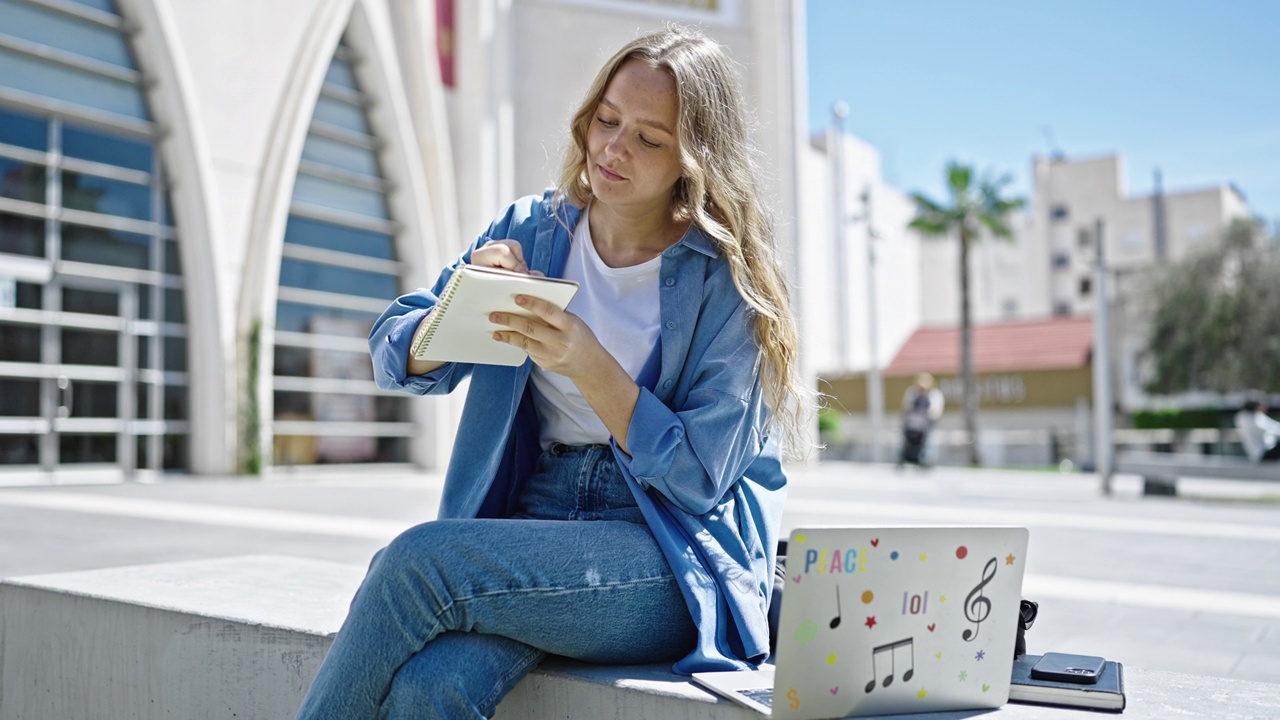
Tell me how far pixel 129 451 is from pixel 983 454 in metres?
24.5

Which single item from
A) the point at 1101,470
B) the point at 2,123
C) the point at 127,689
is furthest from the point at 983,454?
the point at 127,689

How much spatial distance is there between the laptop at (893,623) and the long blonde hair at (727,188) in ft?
1.72

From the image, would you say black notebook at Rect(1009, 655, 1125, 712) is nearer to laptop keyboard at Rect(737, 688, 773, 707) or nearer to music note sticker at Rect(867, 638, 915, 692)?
music note sticker at Rect(867, 638, 915, 692)

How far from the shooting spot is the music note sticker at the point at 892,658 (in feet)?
5.93

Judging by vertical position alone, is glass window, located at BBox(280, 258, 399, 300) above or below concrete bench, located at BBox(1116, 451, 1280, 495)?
above

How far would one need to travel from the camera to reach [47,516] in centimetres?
920

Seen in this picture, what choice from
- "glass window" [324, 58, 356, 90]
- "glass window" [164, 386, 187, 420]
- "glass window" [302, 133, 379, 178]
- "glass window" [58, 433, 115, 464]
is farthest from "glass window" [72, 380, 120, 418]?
"glass window" [324, 58, 356, 90]

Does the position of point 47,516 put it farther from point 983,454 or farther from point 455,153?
point 983,454

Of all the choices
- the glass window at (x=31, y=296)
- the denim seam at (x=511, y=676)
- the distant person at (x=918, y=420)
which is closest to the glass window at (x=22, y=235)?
the glass window at (x=31, y=296)

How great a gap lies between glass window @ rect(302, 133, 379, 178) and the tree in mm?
28087

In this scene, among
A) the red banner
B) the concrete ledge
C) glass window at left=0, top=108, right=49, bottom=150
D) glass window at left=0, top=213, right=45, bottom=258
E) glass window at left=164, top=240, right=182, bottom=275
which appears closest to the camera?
the concrete ledge

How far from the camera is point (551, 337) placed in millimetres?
1943

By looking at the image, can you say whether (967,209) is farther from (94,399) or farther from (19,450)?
(19,450)

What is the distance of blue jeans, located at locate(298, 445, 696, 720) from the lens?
6.00 ft
